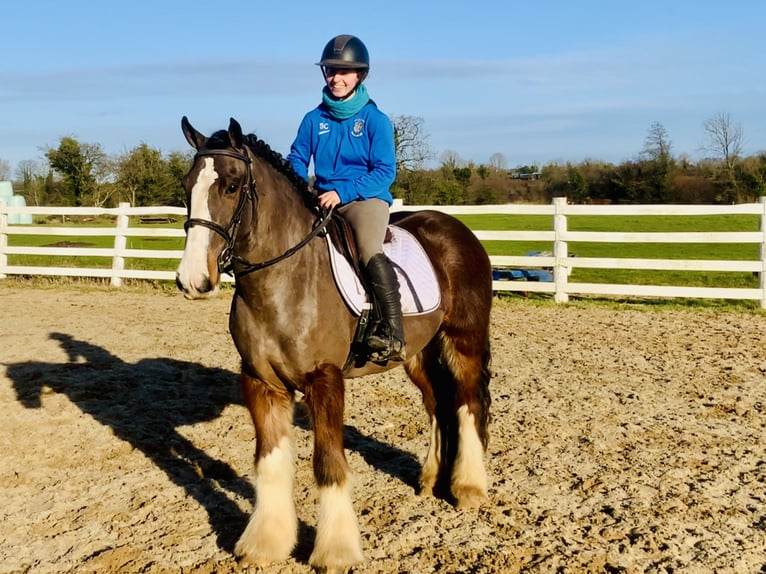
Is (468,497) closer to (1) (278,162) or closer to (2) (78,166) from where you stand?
(1) (278,162)

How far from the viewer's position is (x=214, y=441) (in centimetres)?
623

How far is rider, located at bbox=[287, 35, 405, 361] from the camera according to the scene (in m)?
4.32

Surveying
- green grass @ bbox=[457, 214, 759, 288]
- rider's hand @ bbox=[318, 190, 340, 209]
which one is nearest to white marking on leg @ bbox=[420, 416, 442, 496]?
rider's hand @ bbox=[318, 190, 340, 209]

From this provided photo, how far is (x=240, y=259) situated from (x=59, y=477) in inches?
106

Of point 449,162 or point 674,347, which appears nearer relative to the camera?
point 674,347

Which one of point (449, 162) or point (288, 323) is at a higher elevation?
point (449, 162)

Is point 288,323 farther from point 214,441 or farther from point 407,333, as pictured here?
point 214,441

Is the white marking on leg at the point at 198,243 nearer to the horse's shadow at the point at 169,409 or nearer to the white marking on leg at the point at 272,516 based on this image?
the white marking on leg at the point at 272,516

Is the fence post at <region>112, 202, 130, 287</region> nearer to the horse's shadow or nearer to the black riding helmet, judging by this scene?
the horse's shadow

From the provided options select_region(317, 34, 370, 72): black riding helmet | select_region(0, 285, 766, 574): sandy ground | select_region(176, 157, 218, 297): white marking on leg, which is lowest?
select_region(0, 285, 766, 574): sandy ground

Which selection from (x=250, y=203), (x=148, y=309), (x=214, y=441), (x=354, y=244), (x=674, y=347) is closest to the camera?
(x=250, y=203)

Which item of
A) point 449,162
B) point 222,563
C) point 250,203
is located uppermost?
point 449,162

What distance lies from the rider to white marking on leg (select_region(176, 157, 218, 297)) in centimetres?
88

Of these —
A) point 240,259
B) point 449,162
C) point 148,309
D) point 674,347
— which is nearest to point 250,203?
point 240,259
